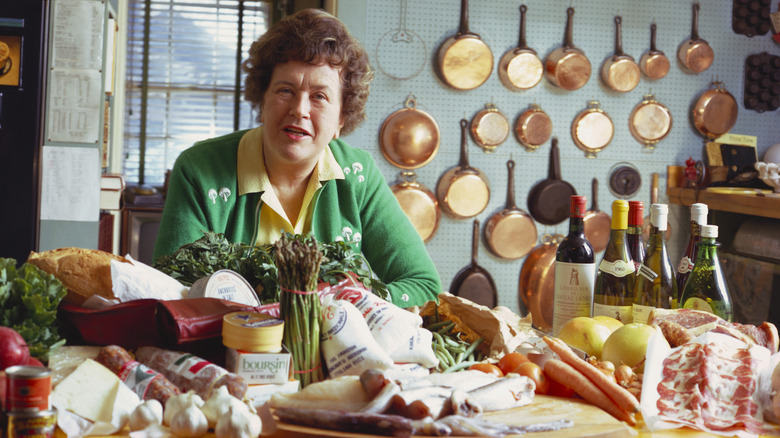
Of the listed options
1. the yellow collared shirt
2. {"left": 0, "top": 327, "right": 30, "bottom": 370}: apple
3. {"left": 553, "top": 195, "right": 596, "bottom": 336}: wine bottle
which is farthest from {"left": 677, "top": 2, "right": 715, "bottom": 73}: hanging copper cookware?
{"left": 0, "top": 327, "right": 30, "bottom": 370}: apple

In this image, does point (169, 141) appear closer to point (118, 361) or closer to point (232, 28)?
point (232, 28)

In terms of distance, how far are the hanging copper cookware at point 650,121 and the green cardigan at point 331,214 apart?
2.35 meters

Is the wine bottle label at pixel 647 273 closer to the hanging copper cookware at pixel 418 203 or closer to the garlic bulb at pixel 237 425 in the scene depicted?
the garlic bulb at pixel 237 425

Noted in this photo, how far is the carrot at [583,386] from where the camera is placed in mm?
1095

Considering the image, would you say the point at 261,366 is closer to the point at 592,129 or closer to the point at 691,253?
the point at 691,253

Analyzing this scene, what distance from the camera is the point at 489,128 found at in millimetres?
3943

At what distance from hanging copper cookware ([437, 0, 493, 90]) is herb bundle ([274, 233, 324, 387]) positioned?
2910 mm

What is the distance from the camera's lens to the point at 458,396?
100cm

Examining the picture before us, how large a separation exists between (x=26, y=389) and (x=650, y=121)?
385cm

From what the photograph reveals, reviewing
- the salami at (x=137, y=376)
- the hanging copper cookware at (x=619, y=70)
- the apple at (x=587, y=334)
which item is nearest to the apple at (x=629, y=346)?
the apple at (x=587, y=334)

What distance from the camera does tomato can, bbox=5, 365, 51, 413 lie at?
0.83 meters

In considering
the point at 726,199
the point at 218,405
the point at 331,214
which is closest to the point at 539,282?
the point at 726,199

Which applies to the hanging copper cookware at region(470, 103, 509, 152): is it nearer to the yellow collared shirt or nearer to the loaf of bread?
the yellow collared shirt

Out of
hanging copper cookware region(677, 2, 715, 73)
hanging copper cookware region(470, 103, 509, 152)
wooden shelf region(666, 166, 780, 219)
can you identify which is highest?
hanging copper cookware region(677, 2, 715, 73)
